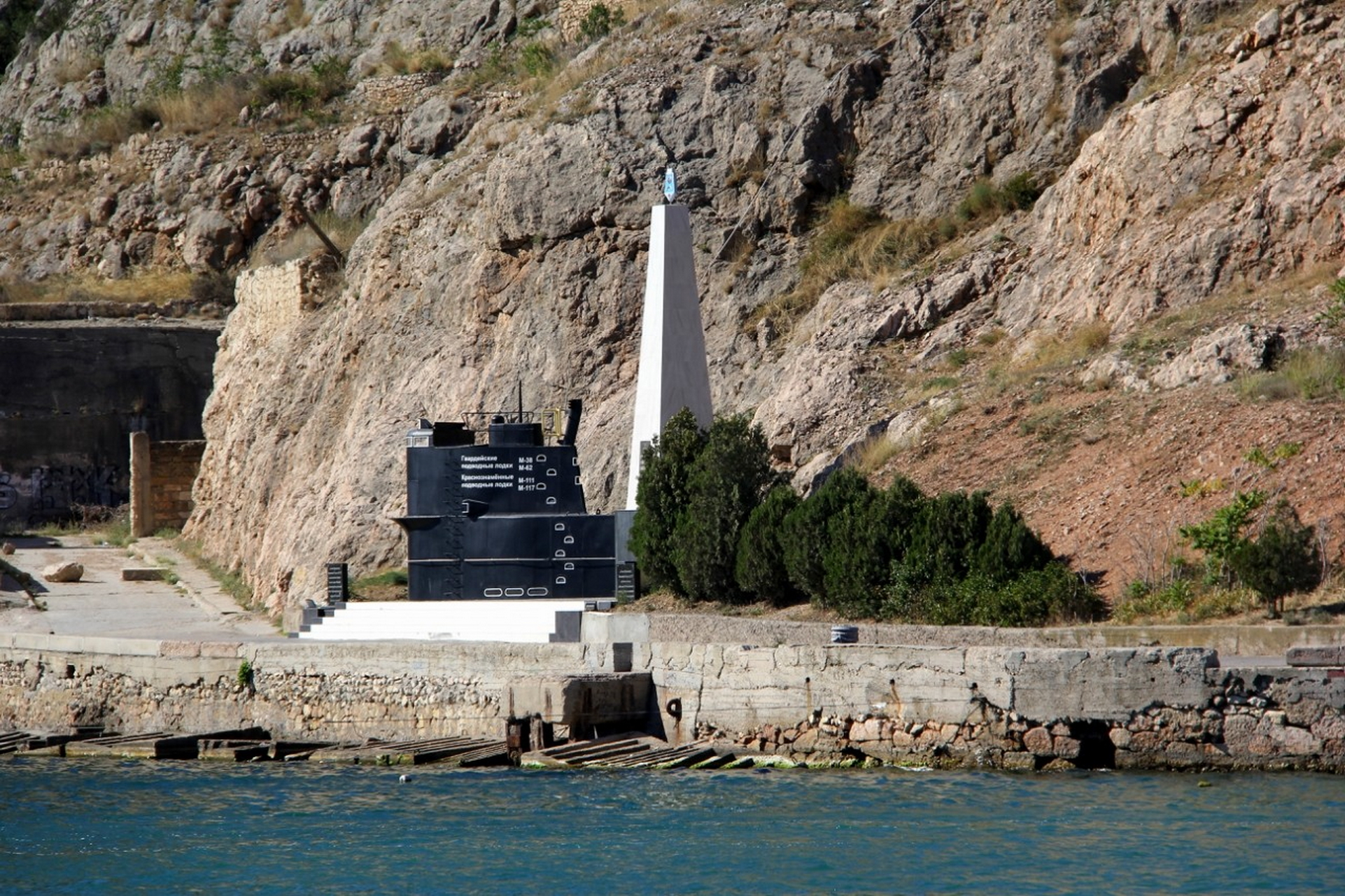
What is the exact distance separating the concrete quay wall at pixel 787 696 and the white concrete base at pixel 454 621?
78 cm

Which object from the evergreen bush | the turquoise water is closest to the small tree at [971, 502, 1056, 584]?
the evergreen bush

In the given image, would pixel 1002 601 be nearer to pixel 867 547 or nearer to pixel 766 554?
pixel 867 547

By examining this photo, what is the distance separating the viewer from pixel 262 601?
3259 cm

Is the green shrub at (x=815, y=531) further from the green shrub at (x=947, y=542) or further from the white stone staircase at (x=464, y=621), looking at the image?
the white stone staircase at (x=464, y=621)

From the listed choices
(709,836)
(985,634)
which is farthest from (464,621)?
(709,836)

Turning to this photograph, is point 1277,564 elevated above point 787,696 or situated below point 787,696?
above

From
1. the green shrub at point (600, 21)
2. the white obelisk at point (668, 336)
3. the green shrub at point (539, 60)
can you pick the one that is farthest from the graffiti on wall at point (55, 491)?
the white obelisk at point (668, 336)

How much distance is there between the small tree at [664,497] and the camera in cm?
2350

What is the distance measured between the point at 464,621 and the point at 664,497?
128 inches

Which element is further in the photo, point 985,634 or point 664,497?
point 664,497

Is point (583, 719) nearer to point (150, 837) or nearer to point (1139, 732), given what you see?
point (150, 837)

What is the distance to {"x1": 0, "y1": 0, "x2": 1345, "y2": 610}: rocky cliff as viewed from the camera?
24688 mm

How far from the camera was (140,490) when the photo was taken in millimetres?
43594

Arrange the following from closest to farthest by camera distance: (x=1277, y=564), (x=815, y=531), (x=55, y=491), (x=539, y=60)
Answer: (x=1277, y=564)
(x=815, y=531)
(x=539, y=60)
(x=55, y=491)
